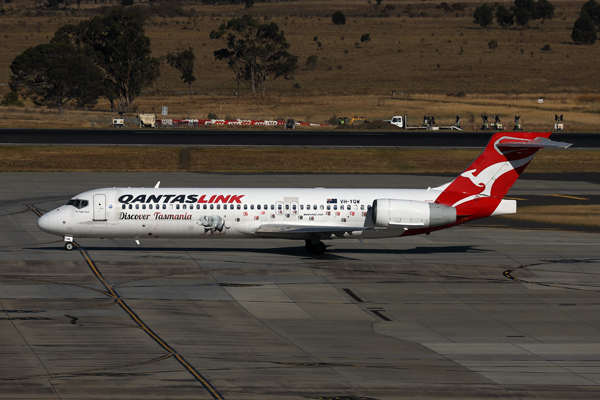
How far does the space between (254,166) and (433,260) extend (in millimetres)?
41491

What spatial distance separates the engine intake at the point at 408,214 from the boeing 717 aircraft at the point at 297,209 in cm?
5

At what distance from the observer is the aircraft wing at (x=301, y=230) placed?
41.3 metres

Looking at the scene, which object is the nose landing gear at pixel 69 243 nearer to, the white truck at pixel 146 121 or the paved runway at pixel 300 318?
the paved runway at pixel 300 318

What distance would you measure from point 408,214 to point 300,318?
12.8 metres

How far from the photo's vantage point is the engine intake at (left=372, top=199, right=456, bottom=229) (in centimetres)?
4100

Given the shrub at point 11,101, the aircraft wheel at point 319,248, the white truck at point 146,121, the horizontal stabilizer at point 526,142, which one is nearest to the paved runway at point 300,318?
the aircraft wheel at point 319,248

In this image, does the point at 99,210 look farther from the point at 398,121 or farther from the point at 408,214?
the point at 398,121

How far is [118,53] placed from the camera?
133875 mm

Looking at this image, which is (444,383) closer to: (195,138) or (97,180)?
(97,180)

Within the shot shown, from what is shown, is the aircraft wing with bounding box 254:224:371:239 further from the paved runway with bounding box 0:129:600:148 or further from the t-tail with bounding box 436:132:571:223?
the paved runway with bounding box 0:129:600:148

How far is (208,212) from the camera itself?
1628 inches

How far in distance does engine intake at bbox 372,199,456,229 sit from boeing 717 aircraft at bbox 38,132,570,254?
5 cm

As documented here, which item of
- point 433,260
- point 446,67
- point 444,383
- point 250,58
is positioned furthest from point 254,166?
point 446,67

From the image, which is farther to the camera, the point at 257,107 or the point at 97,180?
the point at 257,107
